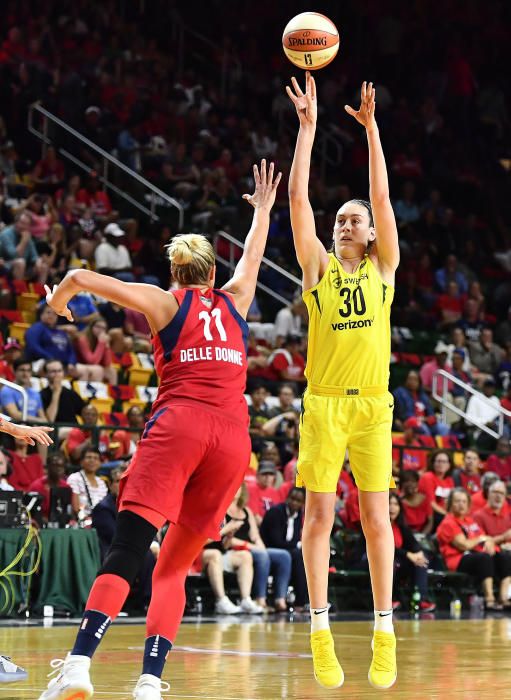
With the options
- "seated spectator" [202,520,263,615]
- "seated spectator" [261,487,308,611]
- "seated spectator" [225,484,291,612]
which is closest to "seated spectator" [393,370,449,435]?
"seated spectator" [261,487,308,611]

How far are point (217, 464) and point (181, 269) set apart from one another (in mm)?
900

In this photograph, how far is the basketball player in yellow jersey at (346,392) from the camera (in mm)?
6754

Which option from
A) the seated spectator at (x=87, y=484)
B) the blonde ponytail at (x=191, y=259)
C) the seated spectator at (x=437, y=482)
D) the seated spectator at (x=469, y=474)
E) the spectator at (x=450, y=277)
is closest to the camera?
the blonde ponytail at (x=191, y=259)

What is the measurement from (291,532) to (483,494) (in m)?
3.18

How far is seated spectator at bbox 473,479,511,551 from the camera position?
16.3m

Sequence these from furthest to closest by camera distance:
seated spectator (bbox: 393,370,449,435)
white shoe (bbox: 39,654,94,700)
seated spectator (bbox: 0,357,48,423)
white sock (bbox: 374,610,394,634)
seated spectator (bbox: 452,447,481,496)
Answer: seated spectator (bbox: 393,370,449,435) < seated spectator (bbox: 452,447,481,496) < seated spectator (bbox: 0,357,48,423) < white sock (bbox: 374,610,394,634) < white shoe (bbox: 39,654,94,700)

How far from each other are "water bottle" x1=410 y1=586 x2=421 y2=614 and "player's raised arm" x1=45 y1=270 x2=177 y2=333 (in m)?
10.1

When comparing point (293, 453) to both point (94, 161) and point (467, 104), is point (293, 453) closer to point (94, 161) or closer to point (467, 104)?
point (94, 161)

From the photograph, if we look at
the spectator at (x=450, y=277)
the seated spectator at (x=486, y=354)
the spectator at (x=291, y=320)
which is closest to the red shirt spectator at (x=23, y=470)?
the spectator at (x=291, y=320)

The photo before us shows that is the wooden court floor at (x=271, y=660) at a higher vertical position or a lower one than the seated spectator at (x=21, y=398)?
lower

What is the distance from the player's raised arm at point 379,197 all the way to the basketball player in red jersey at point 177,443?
4.14 ft

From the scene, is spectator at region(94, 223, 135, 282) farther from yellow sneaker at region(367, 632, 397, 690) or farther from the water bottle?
yellow sneaker at region(367, 632, 397, 690)

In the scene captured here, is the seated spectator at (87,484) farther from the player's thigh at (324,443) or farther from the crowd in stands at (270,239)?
the player's thigh at (324,443)

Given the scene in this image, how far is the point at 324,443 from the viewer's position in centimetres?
675
